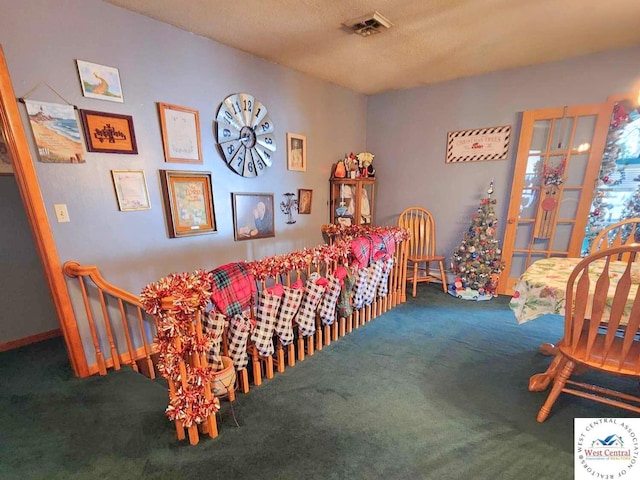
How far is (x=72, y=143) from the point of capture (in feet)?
5.81

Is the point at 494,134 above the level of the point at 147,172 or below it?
above

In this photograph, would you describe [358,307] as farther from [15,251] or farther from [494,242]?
[15,251]

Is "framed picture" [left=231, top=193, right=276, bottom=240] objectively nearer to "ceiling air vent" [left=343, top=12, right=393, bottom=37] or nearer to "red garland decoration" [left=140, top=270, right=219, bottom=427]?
"red garland decoration" [left=140, top=270, right=219, bottom=427]

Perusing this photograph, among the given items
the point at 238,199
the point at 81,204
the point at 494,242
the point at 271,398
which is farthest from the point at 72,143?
the point at 494,242

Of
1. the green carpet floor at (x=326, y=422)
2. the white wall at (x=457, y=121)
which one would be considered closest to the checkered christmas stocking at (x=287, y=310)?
the green carpet floor at (x=326, y=422)

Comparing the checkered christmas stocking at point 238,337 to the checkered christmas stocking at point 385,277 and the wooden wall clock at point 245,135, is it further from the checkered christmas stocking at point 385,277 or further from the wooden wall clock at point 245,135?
the wooden wall clock at point 245,135

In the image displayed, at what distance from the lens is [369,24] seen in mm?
2066

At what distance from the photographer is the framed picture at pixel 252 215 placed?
8.98ft

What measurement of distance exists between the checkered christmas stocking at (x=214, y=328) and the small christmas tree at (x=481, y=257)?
285 centimetres

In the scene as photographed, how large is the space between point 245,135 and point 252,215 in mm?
789

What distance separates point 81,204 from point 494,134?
13.2ft

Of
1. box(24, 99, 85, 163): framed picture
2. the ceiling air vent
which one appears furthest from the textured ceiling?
box(24, 99, 85, 163): framed picture

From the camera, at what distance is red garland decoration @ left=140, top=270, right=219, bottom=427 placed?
47.0 inches

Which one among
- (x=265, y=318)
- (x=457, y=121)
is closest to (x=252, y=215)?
(x=265, y=318)
